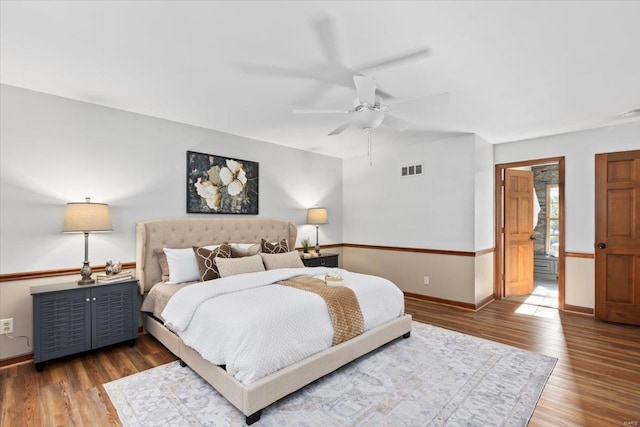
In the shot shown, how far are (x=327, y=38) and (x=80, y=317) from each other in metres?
3.22

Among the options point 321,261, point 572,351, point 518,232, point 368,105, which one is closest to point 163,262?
point 321,261

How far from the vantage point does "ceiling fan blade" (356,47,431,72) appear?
2.31 m

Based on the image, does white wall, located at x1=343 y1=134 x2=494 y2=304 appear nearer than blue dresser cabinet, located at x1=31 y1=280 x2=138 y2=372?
No

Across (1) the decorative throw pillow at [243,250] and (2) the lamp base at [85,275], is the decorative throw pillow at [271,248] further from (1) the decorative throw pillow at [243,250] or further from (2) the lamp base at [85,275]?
(2) the lamp base at [85,275]

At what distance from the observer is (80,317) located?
9.59 ft

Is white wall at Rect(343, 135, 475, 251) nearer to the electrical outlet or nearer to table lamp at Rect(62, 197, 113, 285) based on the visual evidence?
table lamp at Rect(62, 197, 113, 285)

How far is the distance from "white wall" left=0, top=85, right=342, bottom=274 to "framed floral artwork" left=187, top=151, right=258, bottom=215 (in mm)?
109

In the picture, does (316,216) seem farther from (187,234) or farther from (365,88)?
(365,88)

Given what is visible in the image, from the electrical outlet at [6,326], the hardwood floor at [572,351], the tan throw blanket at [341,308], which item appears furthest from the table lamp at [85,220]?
the hardwood floor at [572,351]

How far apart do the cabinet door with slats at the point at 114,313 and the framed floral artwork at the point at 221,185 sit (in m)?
1.25

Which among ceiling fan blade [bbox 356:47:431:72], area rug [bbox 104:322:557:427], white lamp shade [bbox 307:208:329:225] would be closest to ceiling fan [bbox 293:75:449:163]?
ceiling fan blade [bbox 356:47:431:72]

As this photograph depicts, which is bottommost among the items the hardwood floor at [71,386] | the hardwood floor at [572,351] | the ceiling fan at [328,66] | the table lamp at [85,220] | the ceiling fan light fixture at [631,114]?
the hardwood floor at [71,386]

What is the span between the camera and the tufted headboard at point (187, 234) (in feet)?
11.7

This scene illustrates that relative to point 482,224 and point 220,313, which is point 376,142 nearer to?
point 482,224
